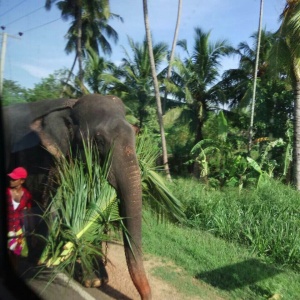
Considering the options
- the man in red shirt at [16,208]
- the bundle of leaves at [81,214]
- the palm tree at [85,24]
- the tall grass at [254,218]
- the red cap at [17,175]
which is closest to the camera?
the bundle of leaves at [81,214]

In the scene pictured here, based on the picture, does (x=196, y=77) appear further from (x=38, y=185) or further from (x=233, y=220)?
(x=38, y=185)

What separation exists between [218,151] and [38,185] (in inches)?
387

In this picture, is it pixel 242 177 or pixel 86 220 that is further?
pixel 242 177

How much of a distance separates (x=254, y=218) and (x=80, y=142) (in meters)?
4.11

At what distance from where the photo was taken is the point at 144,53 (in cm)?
1925

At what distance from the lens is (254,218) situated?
7.80 metres

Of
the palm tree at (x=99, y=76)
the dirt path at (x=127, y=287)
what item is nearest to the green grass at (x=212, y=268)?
the dirt path at (x=127, y=287)

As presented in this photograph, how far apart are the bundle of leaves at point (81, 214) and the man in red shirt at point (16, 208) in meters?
0.53

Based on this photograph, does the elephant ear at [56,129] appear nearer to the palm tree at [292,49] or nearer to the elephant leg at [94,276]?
the elephant leg at [94,276]

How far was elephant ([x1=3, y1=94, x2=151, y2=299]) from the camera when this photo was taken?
172 inches

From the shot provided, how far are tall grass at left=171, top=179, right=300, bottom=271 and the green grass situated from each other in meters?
0.31

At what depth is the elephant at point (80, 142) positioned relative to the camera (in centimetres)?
436

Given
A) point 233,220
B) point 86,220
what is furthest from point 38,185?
point 233,220

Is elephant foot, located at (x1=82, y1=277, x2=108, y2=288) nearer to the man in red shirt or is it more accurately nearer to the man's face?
the man in red shirt
